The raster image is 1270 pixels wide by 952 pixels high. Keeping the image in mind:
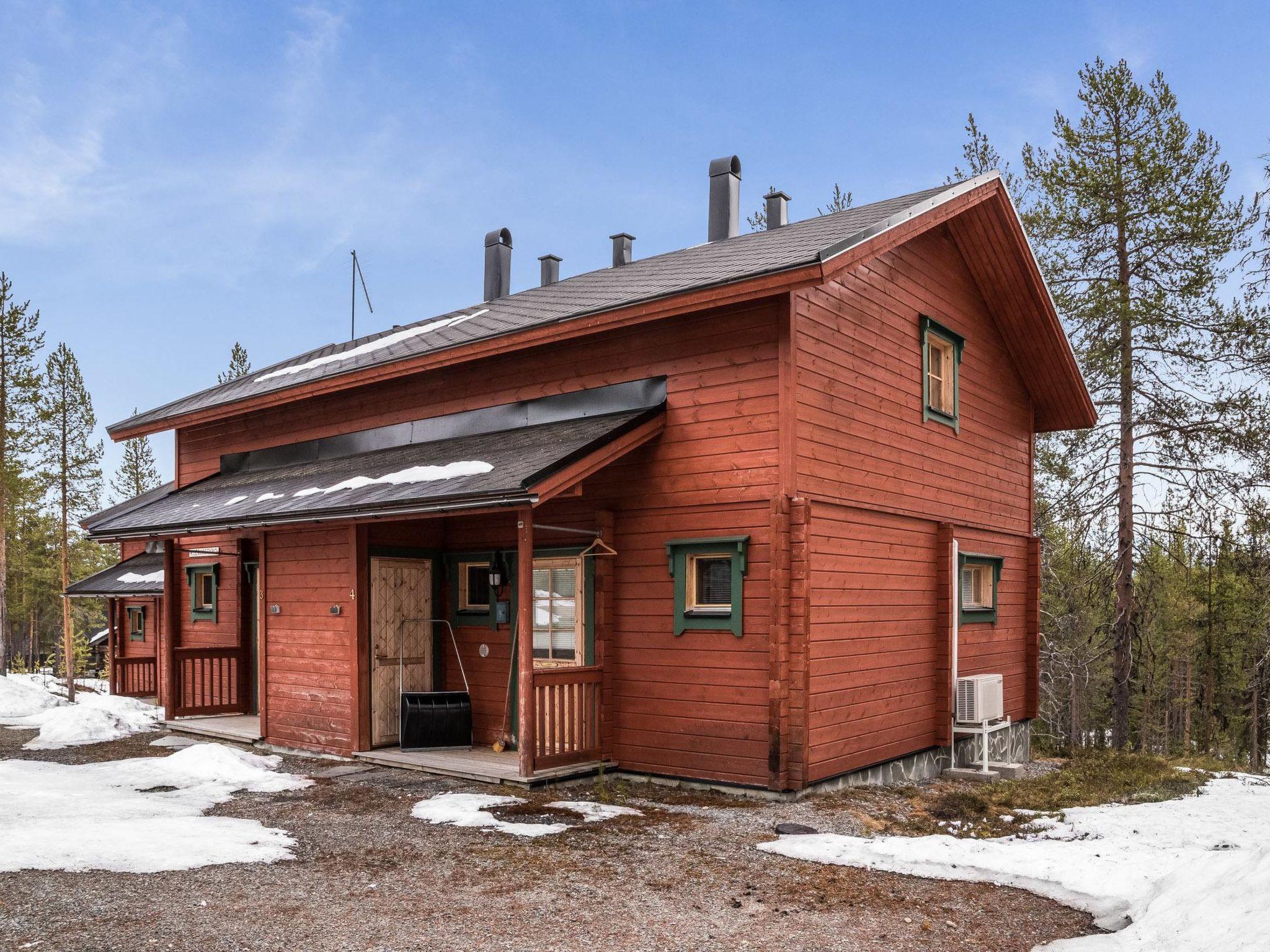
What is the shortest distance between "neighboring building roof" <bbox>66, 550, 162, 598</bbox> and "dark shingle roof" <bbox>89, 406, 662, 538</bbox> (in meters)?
5.92

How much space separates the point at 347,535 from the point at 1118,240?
14346 millimetres

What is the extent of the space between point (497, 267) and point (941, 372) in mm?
9086

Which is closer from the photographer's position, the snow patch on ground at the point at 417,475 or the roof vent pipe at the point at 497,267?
the snow patch on ground at the point at 417,475

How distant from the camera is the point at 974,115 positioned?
22203mm

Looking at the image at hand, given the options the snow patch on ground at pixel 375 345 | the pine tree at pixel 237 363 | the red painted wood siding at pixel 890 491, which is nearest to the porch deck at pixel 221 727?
the snow patch on ground at pixel 375 345

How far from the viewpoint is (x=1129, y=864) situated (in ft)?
20.5

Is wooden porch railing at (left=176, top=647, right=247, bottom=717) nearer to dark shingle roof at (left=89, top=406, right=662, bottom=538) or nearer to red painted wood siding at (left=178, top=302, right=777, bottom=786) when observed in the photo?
dark shingle roof at (left=89, top=406, right=662, bottom=538)

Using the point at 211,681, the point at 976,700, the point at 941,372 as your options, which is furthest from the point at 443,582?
the point at 941,372

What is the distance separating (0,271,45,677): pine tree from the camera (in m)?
25.9

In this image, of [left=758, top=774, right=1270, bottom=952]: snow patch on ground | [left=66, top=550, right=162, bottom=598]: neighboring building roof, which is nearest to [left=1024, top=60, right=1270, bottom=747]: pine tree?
[left=758, top=774, right=1270, bottom=952]: snow patch on ground

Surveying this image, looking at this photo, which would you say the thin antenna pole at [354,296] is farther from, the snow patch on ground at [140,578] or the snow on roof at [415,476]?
the snow on roof at [415,476]

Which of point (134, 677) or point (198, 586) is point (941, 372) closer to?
point (198, 586)

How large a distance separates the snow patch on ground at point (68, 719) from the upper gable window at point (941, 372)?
10494 mm

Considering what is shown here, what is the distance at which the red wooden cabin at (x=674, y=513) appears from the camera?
28.3 feet
